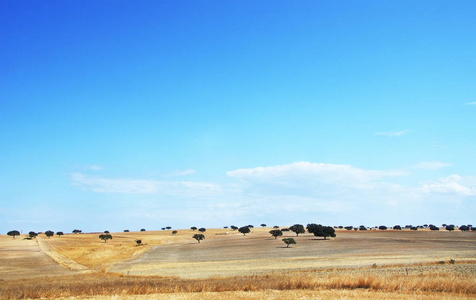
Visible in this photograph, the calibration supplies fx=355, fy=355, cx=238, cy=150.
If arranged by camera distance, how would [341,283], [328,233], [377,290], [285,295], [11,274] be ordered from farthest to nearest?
[328,233] < [11,274] < [341,283] < [377,290] < [285,295]

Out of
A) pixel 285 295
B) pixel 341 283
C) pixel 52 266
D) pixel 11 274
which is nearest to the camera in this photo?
pixel 285 295

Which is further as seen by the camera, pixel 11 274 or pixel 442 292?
pixel 11 274

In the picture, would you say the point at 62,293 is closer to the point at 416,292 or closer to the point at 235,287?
the point at 235,287

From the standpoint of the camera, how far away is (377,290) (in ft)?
69.9

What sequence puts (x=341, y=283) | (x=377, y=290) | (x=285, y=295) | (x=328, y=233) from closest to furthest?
(x=285, y=295)
(x=377, y=290)
(x=341, y=283)
(x=328, y=233)

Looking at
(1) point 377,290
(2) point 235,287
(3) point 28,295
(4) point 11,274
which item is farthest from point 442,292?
(4) point 11,274

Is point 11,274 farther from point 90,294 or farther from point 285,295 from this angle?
point 285,295

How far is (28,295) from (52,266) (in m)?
41.4

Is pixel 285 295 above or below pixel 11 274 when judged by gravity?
above

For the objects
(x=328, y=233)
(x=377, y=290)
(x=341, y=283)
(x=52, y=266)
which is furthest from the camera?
(x=328, y=233)

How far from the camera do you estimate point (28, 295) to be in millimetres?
20812

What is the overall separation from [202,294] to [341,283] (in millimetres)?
9086

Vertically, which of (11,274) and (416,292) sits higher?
(416,292)

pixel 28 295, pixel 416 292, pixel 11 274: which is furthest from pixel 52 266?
pixel 416 292
